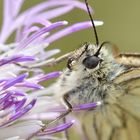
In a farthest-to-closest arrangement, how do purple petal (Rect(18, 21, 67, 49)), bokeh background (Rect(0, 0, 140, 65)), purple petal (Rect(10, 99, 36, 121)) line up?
bokeh background (Rect(0, 0, 140, 65)) < purple petal (Rect(18, 21, 67, 49)) < purple petal (Rect(10, 99, 36, 121))

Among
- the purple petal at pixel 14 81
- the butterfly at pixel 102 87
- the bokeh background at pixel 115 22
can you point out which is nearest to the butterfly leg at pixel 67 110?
the butterfly at pixel 102 87

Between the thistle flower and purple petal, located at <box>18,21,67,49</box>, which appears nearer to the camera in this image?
the thistle flower

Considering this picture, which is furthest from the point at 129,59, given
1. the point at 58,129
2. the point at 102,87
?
the point at 58,129

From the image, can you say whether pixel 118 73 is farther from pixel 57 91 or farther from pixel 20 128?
pixel 20 128

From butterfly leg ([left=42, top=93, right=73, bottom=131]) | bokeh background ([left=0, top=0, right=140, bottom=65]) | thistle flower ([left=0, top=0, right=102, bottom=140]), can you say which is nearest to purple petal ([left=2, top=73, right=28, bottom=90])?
thistle flower ([left=0, top=0, right=102, bottom=140])

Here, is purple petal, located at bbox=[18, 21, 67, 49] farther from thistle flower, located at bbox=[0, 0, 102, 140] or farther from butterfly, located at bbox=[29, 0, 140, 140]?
butterfly, located at bbox=[29, 0, 140, 140]

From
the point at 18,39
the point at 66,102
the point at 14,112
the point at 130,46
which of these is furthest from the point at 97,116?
the point at 130,46

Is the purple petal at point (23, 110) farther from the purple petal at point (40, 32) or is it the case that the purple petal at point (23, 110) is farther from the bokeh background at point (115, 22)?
the bokeh background at point (115, 22)
